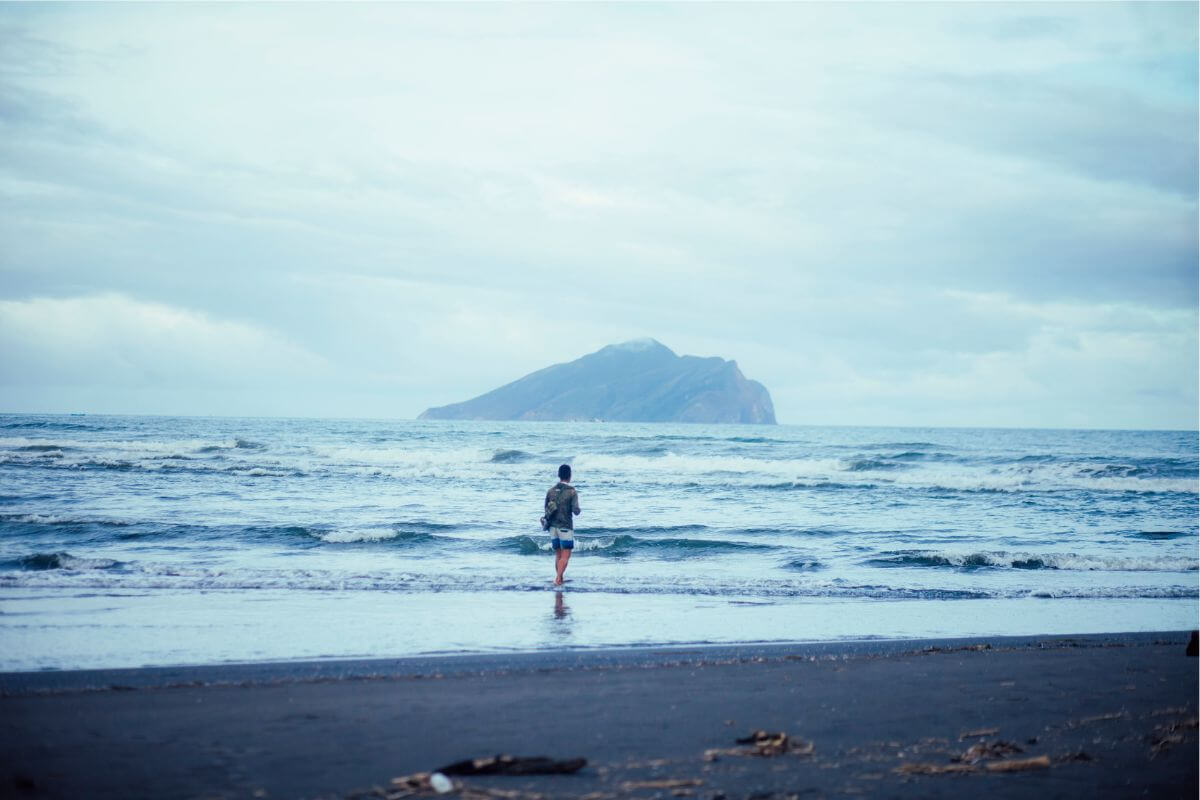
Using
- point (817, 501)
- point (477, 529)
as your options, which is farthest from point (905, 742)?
point (817, 501)

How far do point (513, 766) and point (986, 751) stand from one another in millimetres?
2938

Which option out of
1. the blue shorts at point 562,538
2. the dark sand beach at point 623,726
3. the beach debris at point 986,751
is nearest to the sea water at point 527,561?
the blue shorts at point 562,538

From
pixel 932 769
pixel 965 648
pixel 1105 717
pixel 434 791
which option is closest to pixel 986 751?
pixel 932 769

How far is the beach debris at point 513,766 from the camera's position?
5168 mm

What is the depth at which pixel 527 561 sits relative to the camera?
17.4 meters

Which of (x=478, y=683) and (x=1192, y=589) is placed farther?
(x=1192, y=589)

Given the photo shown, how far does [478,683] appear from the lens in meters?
7.68

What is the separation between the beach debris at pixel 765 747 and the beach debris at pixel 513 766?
2.87 feet

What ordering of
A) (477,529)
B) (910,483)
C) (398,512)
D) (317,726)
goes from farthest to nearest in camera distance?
(910,483), (398,512), (477,529), (317,726)

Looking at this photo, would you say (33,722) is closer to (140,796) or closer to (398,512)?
(140,796)

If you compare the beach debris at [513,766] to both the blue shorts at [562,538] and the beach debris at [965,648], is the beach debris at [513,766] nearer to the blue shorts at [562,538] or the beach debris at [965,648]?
the beach debris at [965,648]

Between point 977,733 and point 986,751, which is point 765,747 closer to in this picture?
point 986,751

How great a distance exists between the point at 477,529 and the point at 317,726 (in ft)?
50.7

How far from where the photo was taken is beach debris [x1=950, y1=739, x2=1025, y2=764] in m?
5.77
